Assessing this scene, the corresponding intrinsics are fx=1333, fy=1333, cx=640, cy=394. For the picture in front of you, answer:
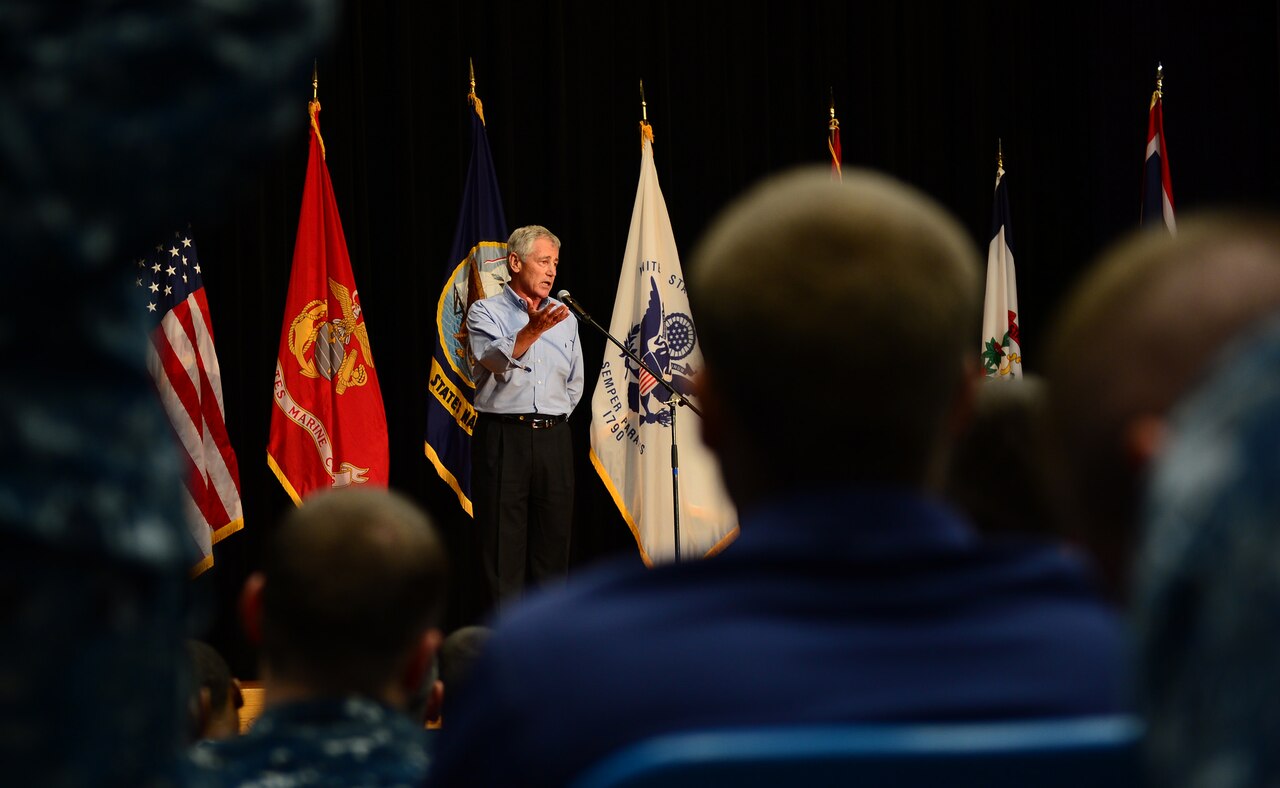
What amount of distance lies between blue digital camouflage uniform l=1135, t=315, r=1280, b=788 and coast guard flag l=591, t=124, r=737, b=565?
5.17m

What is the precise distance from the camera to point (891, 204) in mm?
704

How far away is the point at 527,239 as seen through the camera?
514 centimetres

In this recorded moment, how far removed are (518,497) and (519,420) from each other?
30 centimetres

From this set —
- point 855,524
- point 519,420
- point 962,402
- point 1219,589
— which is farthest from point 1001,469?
point 519,420

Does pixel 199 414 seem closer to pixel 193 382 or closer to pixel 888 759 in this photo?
pixel 193 382

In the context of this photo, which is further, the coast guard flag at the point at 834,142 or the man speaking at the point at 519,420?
the coast guard flag at the point at 834,142

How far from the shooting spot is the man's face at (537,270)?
5.12m

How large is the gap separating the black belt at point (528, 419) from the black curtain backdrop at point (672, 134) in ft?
2.10

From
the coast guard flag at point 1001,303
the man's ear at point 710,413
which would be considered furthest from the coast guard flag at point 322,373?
the man's ear at point 710,413

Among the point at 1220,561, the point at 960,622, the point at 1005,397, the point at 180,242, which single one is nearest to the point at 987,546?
the point at 960,622

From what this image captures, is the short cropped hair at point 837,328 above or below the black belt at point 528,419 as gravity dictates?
above

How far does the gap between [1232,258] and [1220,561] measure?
0.28m

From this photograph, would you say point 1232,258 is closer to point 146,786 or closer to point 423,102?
point 146,786

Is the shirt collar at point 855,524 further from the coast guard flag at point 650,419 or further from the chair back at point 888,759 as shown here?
the coast guard flag at point 650,419
